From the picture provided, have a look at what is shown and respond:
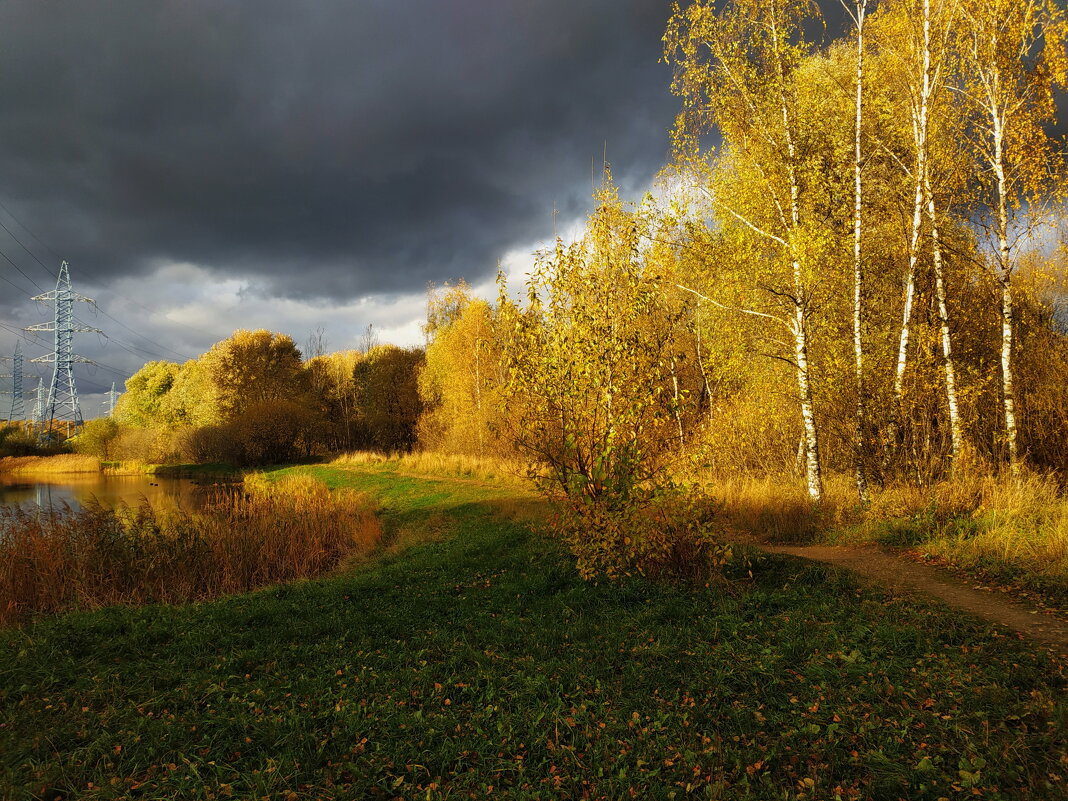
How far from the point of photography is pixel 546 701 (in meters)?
4.75

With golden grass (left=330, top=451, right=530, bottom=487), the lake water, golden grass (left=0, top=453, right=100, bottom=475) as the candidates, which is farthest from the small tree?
golden grass (left=0, top=453, right=100, bottom=475)

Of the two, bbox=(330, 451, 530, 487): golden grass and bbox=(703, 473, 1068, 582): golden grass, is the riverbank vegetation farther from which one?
bbox=(330, 451, 530, 487): golden grass

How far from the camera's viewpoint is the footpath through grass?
3.70 m

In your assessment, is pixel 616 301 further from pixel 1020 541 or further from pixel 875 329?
pixel 875 329

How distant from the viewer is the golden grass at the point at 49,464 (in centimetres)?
4056

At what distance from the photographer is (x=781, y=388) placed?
13.5 m

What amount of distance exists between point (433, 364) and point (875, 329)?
1111 inches

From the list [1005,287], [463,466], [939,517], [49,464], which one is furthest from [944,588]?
[49,464]

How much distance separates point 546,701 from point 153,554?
392 inches

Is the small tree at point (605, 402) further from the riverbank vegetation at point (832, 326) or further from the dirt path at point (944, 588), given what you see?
the dirt path at point (944, 588)

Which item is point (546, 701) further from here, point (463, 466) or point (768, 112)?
point (463, 466)

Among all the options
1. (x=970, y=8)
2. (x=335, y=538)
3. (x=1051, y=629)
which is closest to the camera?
(x=1051, y=629)

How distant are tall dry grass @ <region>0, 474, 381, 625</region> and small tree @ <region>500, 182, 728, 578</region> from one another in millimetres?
6995

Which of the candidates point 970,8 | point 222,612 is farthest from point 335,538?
point 970,8
